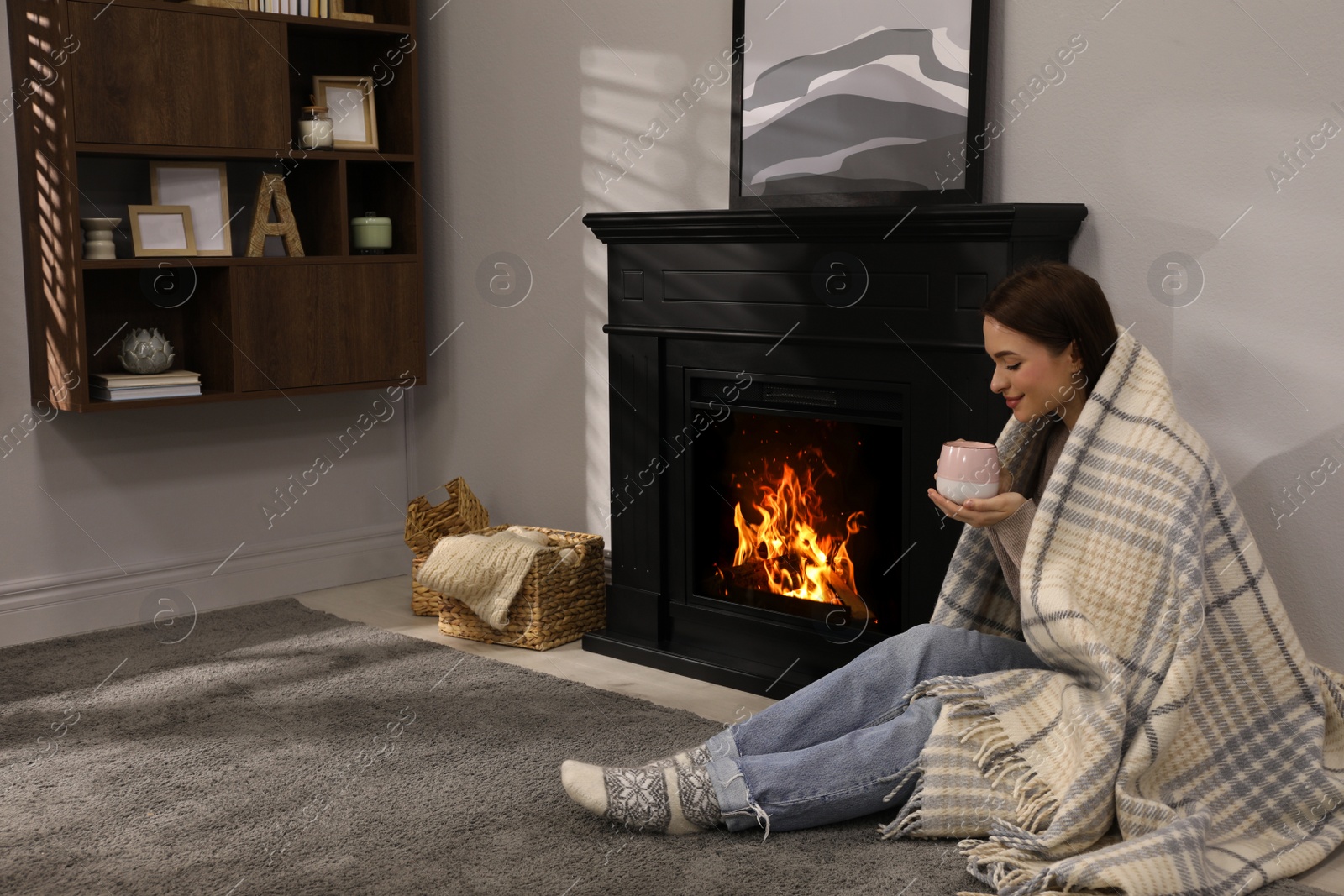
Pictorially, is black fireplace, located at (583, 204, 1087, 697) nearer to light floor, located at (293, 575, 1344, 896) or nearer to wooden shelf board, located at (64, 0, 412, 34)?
light floor, located at (293, 575, 1344, 896)

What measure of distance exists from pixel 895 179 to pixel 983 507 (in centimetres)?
100

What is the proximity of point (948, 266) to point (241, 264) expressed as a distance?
77.9 inches

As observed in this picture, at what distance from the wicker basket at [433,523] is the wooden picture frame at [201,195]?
0.91 m

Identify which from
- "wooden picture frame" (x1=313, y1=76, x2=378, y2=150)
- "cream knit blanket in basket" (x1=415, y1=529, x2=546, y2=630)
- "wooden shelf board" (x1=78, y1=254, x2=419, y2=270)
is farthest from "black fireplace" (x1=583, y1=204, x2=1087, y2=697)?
"wooden picture frame" (x1=313, y1=76, x2=378, y2=150)

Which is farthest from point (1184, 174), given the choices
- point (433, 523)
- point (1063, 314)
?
point (433, 523)

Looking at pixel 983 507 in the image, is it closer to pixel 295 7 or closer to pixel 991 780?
pixel 991 780

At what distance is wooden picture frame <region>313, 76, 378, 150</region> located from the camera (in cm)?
372

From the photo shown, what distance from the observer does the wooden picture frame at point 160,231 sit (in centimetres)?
338

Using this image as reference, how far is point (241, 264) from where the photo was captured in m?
3.50

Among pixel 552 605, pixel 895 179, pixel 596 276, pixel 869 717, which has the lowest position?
pixel 552 605

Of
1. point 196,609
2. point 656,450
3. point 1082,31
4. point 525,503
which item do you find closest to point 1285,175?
point 1082,31

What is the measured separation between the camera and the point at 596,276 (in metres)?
3.55

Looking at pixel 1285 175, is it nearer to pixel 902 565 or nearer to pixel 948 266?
pixel 948 266

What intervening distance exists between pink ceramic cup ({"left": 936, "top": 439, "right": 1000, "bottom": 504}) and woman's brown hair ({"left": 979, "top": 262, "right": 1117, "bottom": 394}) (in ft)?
0.67
